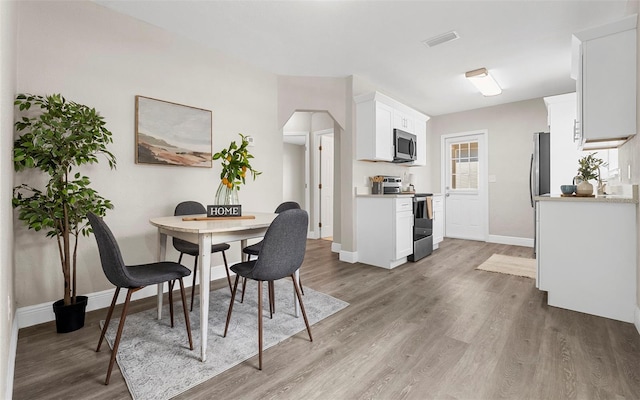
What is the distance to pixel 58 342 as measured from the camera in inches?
76.2

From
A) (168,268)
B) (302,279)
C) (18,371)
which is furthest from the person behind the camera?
(302,279)

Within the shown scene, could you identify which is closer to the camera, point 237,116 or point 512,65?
point 237,116

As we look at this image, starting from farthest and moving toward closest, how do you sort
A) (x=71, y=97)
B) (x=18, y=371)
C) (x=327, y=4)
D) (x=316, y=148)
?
(x=316, y=148) < (x=327, y=4) < (x=71, y=97) < (x=18, y=371)

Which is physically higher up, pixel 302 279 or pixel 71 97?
pixel 71 97

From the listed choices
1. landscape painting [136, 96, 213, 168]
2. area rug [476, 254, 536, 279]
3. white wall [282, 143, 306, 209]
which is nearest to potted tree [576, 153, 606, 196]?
area rug [476, 254, 536, 279]

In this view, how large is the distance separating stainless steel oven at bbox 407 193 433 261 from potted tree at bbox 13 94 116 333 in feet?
11.6

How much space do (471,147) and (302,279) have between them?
462 centimetres

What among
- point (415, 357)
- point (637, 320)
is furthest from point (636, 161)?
point (415, 357)

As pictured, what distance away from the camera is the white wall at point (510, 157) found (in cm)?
515

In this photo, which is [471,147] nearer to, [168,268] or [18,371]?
[168,268]

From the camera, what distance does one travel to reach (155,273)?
1764 millimetres

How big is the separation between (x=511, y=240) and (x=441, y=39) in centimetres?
395

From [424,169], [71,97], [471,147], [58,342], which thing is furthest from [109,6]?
[471,147]

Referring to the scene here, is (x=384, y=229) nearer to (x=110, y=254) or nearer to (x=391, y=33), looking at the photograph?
(x=391, y=33)
